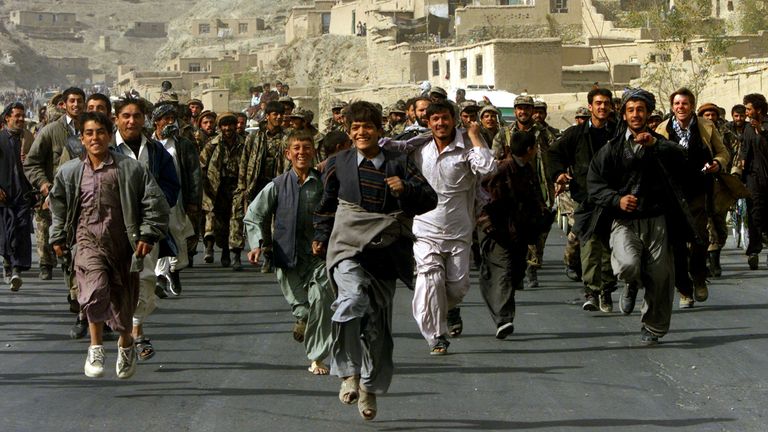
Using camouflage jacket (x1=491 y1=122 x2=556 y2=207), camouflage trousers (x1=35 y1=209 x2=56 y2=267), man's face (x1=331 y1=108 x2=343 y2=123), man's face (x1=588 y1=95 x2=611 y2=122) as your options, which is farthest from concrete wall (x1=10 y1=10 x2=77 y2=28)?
man's face (x1=588 y1=95 x2=611 y2=122)

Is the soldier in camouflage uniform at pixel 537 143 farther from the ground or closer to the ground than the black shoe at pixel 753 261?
farther from the ground

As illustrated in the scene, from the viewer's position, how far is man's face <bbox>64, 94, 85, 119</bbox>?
1321 centimetres

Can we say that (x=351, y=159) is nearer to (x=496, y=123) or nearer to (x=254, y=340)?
(x=254, y=340)

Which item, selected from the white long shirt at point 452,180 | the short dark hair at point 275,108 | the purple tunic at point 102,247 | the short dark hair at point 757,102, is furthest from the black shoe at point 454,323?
the short dark hair at point 757,102

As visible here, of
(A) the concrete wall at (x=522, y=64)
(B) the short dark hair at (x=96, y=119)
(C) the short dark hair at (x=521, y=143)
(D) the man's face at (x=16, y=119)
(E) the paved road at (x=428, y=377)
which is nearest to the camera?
(E) the paved road at (x=428, y=377)

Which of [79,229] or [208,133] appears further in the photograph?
[208,133]

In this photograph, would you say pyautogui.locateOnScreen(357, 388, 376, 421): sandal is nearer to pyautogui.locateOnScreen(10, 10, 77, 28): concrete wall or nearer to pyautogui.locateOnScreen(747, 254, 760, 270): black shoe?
pyautogui.locateOnScreen(747, 254, 760, 270): black shoe

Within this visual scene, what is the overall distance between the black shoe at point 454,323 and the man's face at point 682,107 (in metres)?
2.66

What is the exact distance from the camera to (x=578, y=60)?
6875 cm

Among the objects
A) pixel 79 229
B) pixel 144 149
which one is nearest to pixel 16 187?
pixel 144 149

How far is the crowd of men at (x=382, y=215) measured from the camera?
9.32m

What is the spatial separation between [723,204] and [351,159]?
6.96 metres

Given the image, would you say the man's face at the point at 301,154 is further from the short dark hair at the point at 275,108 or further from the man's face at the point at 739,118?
the man's face at the point at 739,118

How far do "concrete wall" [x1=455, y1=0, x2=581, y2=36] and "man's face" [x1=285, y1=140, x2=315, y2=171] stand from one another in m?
69.1
